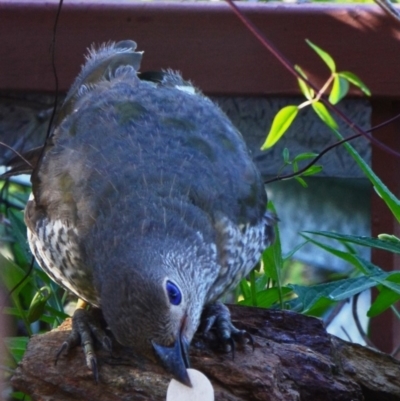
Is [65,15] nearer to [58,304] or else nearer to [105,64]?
[105,64]

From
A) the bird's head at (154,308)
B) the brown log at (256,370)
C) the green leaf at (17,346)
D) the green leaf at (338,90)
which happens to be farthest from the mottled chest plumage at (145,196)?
the green leaf at (338,90)

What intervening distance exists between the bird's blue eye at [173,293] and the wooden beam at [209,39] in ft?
6.83

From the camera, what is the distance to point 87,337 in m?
3.42

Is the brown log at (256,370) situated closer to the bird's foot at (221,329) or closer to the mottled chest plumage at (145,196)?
the bird's foot at (221,329)

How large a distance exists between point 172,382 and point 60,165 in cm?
119

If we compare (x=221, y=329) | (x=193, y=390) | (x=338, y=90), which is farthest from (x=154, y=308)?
(x=338, y=90)

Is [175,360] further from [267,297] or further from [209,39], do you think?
[209,39]

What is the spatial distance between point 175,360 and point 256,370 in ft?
1.43

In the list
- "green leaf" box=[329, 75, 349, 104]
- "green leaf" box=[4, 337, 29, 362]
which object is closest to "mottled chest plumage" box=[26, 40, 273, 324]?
"green leaf" box=[4, 337, 29, 362]

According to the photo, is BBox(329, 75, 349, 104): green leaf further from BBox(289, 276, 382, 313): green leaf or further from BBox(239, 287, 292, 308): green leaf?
BBox(239, 287, 292, 308): green leaf

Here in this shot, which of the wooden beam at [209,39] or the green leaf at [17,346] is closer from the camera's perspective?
the green leaf at [17,346]

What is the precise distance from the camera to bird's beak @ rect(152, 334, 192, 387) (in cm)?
287

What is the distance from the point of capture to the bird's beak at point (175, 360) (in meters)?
2.87

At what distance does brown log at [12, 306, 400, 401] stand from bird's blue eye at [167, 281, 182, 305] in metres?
0.34
